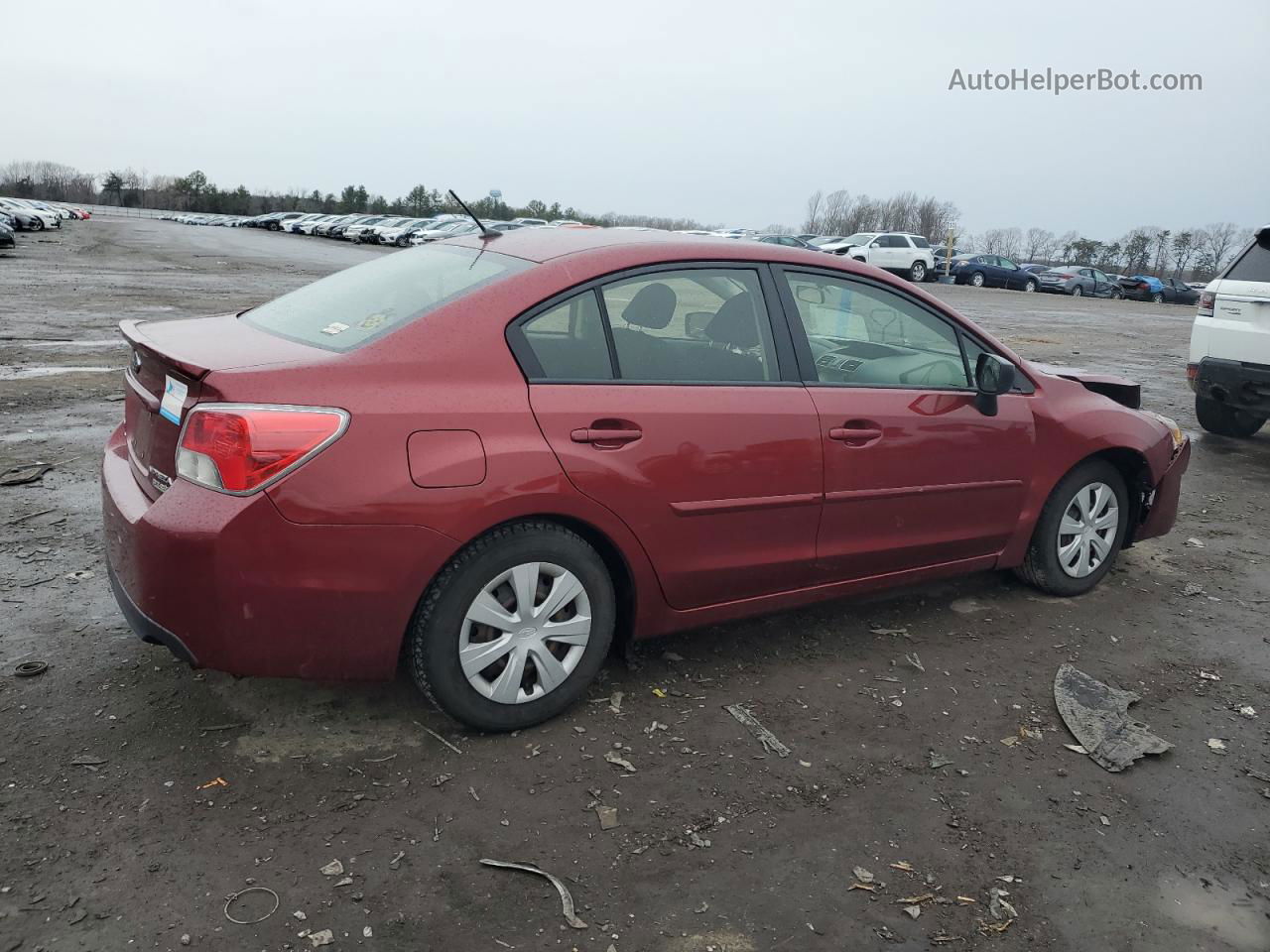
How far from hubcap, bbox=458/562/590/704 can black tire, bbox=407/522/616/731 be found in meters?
0.02

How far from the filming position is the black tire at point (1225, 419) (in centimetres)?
910

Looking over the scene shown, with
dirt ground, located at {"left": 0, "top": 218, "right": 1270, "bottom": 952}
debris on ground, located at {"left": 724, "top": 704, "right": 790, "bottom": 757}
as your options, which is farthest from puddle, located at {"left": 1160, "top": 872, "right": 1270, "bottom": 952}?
debris on ground, located at {"left": 724, "top": 704, "right": 790, "bottom": 757}

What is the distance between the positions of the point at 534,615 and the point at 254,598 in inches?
33.4

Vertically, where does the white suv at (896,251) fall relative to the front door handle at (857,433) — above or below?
above

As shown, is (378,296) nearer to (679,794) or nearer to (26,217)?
(679,794)

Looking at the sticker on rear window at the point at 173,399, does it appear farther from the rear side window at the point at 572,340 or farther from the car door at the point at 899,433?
the car door at the point at 899,433

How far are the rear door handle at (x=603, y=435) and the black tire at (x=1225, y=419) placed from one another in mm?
7636

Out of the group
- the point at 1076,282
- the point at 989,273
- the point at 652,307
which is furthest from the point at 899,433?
the point at 1076,282

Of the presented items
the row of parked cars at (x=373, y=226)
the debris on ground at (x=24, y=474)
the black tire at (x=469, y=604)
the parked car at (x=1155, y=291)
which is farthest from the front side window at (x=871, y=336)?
the parked car at (x=1155, y=291)

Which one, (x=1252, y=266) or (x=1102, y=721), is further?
(x=1252, y=266)

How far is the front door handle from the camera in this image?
380 centimetres

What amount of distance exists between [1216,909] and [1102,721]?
39.9 inches

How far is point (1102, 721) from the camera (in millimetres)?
3639

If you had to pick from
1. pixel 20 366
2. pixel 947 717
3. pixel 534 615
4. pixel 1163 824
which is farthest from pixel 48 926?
pixel 20 366
